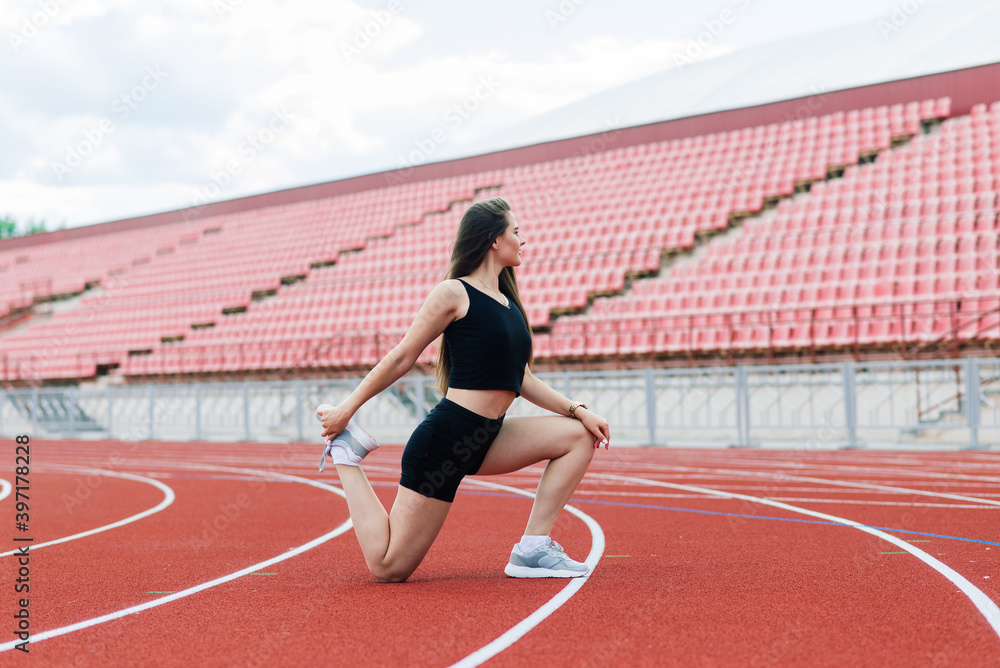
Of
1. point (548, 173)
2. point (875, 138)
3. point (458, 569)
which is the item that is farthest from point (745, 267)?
point (458, 569)

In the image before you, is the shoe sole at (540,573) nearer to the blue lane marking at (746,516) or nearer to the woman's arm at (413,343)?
the woman's arm at (413,343)

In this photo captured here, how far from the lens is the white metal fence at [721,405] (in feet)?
41.3

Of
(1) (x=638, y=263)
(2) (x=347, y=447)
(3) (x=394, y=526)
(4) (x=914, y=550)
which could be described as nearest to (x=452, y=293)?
(2) (x=347, y=447)

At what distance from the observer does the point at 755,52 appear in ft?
136

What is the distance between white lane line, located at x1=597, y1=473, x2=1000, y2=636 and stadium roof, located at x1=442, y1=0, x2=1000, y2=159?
22.7m

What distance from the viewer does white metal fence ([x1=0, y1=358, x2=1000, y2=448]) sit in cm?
1258

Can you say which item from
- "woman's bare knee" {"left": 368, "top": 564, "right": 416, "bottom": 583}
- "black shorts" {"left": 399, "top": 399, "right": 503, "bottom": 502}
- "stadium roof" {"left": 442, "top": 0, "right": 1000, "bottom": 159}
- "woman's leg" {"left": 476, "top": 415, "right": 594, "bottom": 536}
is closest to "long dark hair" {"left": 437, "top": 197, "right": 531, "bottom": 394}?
"black shorts" {"left": 399, "top": 399, "right": 503, "bottom": 502}

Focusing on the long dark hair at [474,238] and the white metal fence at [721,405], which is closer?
the long dark hair at [474,238]

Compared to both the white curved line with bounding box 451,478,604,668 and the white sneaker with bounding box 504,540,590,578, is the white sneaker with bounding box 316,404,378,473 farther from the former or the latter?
the white curved line with bounding box 451,478,604,668

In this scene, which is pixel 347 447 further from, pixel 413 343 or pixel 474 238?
pixel 474 238

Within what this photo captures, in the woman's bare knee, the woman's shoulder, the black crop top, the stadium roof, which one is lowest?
the woman's bare knee

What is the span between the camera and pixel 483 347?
3.96m

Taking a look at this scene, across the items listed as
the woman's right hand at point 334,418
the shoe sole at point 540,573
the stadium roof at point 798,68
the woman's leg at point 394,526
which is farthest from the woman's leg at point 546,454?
the stadium roof at point 798,68

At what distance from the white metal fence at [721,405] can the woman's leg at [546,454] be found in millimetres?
9838
